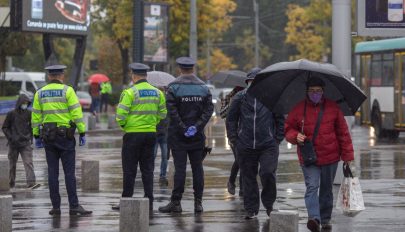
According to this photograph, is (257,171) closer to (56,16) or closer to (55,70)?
(55,70)

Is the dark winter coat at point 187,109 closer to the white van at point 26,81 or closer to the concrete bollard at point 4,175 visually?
the concrete bollard at point 4,175

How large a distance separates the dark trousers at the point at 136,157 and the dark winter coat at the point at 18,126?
4381mm

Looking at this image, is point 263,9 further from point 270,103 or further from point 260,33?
point 270,103

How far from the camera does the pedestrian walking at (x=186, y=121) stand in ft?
46.7

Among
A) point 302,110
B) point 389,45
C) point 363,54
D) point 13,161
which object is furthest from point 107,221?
point 363,54

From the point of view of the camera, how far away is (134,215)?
1203cm

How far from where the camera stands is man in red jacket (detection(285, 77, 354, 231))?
1216cm

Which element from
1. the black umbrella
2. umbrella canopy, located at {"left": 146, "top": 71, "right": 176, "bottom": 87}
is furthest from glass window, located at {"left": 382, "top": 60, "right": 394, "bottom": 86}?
the black umbrella

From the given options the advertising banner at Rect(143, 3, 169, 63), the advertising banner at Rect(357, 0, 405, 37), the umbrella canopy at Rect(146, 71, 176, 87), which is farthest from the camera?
the advertising banner at Rect(143, 3, 169, 63)

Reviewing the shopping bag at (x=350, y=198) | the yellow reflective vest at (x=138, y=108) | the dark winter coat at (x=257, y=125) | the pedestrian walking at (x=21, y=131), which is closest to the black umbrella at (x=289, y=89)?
the dark winter coat at (x=257, y=125)

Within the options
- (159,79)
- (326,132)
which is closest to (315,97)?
(326,132)

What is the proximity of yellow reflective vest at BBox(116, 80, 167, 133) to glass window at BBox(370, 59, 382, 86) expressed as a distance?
2083cm

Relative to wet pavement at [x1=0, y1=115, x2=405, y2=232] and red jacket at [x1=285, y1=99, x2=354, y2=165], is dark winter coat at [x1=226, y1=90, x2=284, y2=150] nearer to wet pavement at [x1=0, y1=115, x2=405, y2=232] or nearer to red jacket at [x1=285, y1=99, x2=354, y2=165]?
wet pavement at [x1=0, y1=115, x2=405, y2=232]

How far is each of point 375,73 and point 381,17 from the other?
17.9 metres
